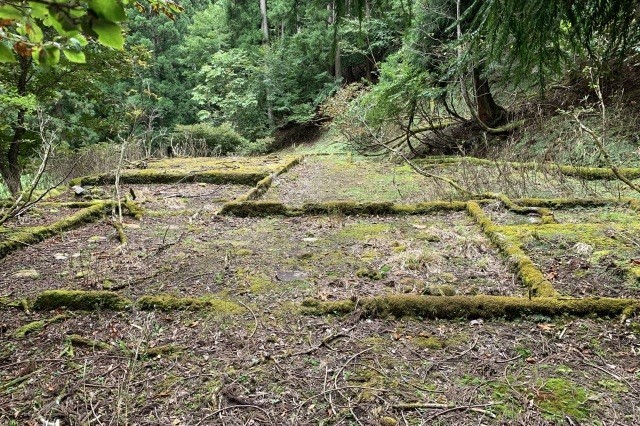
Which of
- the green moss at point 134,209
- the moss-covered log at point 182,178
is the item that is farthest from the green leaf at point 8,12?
the moss-covered log at point 182,178

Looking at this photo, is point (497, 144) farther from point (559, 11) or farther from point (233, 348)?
point (233, 348)

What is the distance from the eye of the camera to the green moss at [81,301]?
271 cm

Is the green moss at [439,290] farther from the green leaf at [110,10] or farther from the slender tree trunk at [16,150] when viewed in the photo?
the slender tree trunk at [16,150]

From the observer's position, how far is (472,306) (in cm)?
256

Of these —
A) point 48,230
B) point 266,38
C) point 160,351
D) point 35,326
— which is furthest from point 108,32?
point 266,38

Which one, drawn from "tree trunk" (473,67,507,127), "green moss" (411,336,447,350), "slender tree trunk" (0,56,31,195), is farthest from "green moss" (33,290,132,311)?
"tree trunk" (473,67,507,127)

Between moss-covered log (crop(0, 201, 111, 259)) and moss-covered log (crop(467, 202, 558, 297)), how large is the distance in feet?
12.7

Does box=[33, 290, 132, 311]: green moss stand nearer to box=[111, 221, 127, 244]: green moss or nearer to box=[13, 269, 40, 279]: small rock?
box=[13, 269, 40, 279]: small rock

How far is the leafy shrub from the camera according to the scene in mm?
15561

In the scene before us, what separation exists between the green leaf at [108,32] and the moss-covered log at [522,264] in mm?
2716

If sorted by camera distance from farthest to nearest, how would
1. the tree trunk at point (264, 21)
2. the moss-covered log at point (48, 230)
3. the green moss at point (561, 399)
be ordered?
the tree trunk at point (264, 21) < the moss-covered log at point (48, 230) < the green moss at point (561, 399)

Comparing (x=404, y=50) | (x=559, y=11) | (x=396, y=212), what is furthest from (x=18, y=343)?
(x=404, y=50)

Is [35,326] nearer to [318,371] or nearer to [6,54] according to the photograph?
[318,371]

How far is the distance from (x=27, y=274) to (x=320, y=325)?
2.52 meters
